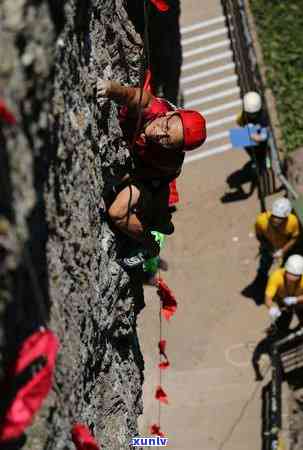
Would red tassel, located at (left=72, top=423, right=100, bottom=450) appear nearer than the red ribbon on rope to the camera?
Yes

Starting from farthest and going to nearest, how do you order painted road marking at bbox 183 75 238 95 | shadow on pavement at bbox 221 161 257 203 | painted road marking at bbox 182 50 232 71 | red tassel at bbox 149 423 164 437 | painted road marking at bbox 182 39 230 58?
painted road marking at bbox 182 39 230 58 → painted road marking at bbox 182 50 232 71 → painted road marking at bbox 183 75 238 95 → shadow on pavement at bbox 221 161 257 203 → red tassel at bbox 149 423 164 437

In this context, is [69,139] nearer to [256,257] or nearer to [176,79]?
[256,257]

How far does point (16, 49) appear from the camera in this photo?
3.65m

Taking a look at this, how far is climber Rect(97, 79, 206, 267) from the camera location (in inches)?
218

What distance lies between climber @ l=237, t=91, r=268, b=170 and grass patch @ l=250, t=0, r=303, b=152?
Result: 0.81 meters

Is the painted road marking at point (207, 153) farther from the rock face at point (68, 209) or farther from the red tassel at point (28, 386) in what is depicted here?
the red tassel at point (28, 386)

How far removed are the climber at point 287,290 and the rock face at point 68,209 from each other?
11.0 feet

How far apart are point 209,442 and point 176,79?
6.78 meters

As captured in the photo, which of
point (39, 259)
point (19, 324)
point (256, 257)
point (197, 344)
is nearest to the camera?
point (19, 324)

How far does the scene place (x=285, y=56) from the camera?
49.9 feet

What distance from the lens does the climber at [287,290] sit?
10102 mm

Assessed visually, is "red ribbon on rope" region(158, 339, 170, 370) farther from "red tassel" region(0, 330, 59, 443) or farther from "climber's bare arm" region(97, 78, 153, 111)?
"red tassel" region(0, 330, 59, 443)

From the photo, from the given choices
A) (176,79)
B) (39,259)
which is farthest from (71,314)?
(176,79)

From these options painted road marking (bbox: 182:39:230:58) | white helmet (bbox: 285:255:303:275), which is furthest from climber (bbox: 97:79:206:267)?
painted road marking (bbox: 182:39:230:58)
